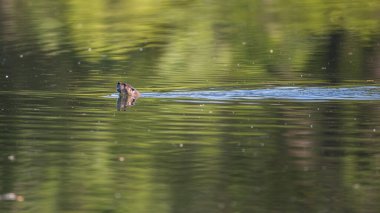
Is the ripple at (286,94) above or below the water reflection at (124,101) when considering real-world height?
below

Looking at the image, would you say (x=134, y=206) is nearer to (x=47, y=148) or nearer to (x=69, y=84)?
(x=47, y=148)

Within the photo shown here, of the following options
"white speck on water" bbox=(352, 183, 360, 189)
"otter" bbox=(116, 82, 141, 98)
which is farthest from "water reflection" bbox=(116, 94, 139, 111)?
"white speck on water" bbox=(352, 183, 360, 189)

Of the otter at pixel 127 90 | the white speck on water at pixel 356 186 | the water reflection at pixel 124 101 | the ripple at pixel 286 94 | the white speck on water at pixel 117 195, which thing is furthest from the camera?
the otter at pixel 127 90

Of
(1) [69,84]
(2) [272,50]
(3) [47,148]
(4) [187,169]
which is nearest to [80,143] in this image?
(3) [47,148]

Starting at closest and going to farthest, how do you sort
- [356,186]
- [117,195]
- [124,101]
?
→ [117,195] < [356,186] < [124,101]

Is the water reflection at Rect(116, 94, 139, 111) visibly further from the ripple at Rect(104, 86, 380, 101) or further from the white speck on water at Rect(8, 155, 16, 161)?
the white speck on water at Rect(8, 155, 16, 161)

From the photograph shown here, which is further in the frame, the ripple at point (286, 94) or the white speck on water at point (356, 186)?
the ripple at point (286, 94)

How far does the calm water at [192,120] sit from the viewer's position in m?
11.9

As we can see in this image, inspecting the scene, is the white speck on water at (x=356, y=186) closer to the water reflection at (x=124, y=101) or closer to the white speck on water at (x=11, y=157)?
the white speck on water at (x=11, y=157)

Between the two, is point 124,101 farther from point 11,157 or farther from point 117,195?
point 117,195

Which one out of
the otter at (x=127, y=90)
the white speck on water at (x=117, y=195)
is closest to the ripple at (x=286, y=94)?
the otter at (x=127, y=90)

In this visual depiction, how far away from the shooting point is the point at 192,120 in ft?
55.0

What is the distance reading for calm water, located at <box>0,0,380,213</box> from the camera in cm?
1188

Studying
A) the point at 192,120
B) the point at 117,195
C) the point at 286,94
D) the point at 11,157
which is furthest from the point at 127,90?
the point at 117,195
